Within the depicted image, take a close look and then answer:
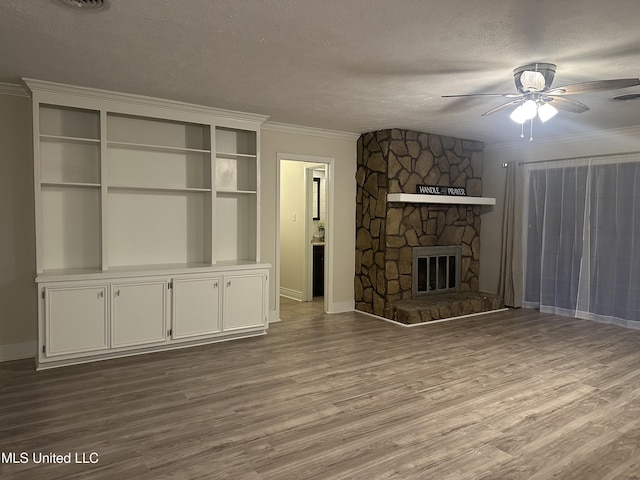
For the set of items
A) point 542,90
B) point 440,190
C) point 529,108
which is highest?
point 542,90

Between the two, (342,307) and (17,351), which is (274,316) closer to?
(342,307)

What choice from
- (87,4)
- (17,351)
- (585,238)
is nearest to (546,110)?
(585,238)

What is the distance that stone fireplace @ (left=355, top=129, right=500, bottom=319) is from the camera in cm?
587

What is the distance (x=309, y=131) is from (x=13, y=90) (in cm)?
312

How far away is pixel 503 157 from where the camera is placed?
22.6 feet

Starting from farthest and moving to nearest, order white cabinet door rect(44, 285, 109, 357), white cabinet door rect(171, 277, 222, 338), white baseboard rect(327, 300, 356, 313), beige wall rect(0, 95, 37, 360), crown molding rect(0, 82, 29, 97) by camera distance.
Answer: white baseboard rect(327, 300, 356, 313), white cabinet door rect(171, 277, 222, 338), beige wall rect(0, 95, 37, 360), crown molding rect(0, 82, 29, 97), white cabinet door rect(44, 285, 109, 357)

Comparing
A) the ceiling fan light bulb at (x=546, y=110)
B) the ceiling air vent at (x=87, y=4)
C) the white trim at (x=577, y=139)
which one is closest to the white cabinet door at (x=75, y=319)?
the ceiling air vent at (x=87, y=4)

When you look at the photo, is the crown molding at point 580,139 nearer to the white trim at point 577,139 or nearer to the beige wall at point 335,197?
the white trim at point 577,139

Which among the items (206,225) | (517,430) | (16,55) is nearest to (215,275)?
(206,225)

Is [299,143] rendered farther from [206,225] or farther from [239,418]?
[239,418]

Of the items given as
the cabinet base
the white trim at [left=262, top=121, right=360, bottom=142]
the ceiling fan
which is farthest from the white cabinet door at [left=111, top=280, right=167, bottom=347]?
the ceiling fan

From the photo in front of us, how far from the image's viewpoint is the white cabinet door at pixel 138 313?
13.5 feet

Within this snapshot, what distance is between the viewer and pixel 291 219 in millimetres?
7340

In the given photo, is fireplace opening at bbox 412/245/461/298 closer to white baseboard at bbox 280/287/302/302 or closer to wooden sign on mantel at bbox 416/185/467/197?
wooden sign on mantel at bbox 416/185/467/197
